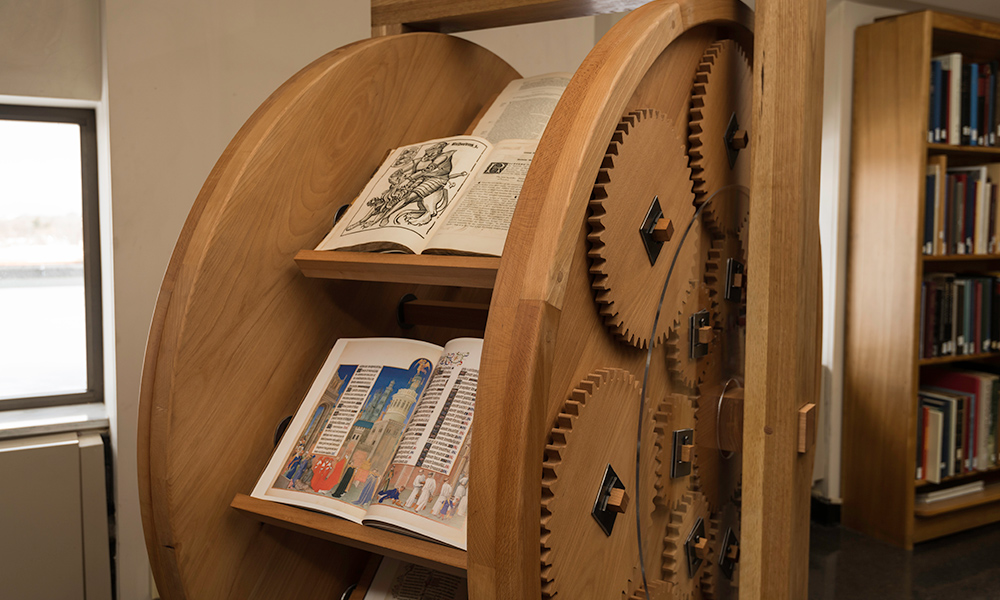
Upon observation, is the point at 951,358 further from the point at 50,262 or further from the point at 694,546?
the point at 50,262

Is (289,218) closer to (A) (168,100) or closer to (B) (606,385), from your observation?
(B) (606,385)

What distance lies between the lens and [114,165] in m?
2.00

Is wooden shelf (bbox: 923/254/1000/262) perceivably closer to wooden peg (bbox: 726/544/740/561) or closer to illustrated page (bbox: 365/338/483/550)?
wooden peg (bbox: 726/544/740/561)

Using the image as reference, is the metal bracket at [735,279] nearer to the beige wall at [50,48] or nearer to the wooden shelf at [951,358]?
the beige wall at [50,48]

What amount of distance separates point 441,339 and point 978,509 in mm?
3107

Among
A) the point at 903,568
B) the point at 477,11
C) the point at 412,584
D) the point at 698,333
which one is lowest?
the point at 903,568

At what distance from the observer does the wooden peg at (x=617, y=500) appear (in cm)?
82

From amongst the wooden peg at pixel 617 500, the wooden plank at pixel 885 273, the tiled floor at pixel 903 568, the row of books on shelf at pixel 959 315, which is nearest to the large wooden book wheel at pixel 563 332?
the wooden peg at pixel 617 500

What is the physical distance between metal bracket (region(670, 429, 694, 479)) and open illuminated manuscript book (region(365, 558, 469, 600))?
1.28ft

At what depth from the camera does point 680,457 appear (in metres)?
0.98

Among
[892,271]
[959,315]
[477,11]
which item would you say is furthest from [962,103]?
[477,11]

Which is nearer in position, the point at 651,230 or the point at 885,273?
the point at 651,230

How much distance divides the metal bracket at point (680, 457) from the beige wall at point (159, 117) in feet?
5.36

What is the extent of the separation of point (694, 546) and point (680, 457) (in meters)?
0.15
